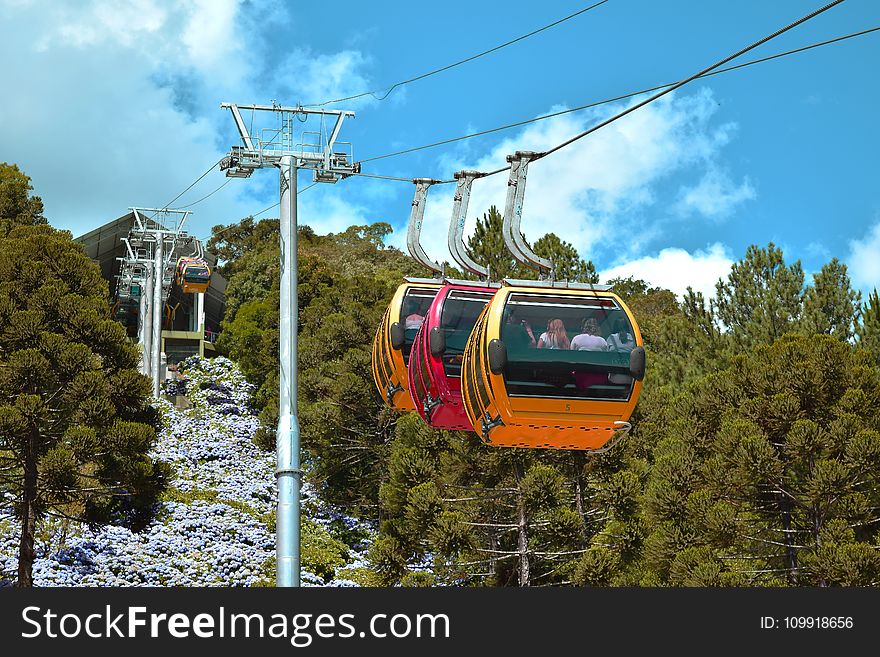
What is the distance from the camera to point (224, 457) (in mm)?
34656

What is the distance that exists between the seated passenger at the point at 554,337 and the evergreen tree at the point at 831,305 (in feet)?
56.0

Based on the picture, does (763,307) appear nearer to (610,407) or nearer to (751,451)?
(751,451)

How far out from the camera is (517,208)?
13438mm

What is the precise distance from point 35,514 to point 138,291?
26107 mm

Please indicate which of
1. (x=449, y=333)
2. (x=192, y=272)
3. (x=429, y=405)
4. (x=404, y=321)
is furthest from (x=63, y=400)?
(x=192, y=272)

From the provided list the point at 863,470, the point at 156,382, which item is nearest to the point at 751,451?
the point at 863,470

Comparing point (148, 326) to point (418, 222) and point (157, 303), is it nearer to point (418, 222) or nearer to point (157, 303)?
point (157, 303)

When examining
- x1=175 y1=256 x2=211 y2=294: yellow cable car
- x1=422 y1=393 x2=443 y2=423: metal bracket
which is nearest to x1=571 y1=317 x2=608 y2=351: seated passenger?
x1=422 y1=393 x2=443 y2=423: metal bracket

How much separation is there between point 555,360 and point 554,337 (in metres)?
0.26

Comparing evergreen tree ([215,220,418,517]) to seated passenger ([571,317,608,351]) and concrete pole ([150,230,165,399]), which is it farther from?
seated passenger ([571,317,608,351])

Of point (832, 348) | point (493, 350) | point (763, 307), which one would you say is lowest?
point (493, 350)

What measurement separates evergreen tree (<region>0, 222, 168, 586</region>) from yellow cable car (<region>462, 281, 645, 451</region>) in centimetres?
1253

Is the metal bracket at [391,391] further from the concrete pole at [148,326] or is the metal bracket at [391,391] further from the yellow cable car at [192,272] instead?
→ the yellow cable car at [192,272]

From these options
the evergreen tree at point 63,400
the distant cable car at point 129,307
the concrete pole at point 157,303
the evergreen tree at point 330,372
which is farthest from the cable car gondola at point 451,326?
the distant cable car at point 129,307
